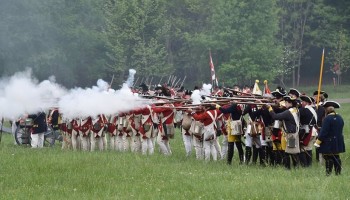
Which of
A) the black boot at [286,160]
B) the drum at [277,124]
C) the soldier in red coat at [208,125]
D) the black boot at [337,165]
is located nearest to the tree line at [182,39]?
the soldier in red coat at [208,125]

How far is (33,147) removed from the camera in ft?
76.8

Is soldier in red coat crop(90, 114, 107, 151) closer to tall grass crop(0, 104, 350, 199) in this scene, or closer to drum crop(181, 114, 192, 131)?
drum crop(181, 114, 192, 131)

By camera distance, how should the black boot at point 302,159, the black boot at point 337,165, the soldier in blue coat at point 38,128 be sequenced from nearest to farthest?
the black boot at point 337,165 → the black boot at point 302,159 → the soldier in blue coat at point 38,128

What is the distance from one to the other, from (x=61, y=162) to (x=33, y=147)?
20.3 ft

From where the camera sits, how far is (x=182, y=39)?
63625mm

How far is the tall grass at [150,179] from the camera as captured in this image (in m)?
13.4

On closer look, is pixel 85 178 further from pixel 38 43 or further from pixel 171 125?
pixel 38 43

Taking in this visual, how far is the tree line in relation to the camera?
5584 centimetres

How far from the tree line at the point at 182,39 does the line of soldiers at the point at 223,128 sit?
93.5 feet

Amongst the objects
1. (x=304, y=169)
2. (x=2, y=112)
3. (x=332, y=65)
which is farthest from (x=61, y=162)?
(x=332, y=65)

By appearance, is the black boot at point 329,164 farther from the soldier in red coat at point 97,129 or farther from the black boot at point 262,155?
the soldier in red coat at point 97,129

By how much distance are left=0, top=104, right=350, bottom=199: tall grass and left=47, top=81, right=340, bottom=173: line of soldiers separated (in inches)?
27.7

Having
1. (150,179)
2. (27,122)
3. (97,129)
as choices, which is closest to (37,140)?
(27,122)

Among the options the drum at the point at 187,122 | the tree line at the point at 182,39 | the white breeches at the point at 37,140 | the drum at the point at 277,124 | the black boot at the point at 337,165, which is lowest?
the white breeches at the point at 37,140
